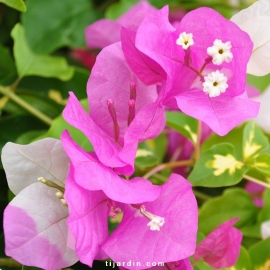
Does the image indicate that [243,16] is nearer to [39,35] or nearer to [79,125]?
[79,125]

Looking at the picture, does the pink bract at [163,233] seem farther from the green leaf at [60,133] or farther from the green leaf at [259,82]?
the green leaf at [259,82]

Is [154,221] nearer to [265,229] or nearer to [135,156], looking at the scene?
[135,156]

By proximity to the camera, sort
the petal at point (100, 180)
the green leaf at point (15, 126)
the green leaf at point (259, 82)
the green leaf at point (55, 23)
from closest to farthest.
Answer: the petal at point (100, 180)
the green leaf at point (15, 126)
the green leaf at point (55, 23)
the green leaf at point (259, 82)

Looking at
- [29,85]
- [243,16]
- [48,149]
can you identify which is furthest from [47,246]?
[29,85]

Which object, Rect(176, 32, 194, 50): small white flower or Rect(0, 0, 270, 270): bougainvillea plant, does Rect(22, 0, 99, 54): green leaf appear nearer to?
Rect(0, 0, 270, 270): bougainvillea plant

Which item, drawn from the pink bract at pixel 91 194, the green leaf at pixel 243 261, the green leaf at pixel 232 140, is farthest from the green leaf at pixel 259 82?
the pink bract at pixel 91 194

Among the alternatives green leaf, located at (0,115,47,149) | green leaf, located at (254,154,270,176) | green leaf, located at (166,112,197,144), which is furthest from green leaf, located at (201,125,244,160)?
green leaf, located at (0,115,47,149)
